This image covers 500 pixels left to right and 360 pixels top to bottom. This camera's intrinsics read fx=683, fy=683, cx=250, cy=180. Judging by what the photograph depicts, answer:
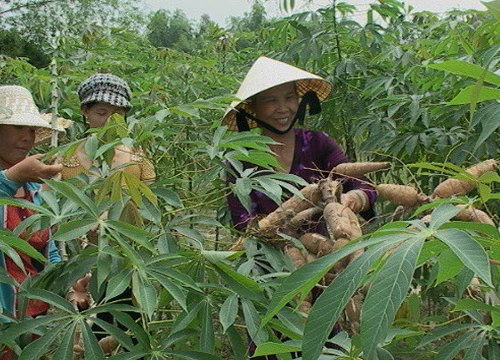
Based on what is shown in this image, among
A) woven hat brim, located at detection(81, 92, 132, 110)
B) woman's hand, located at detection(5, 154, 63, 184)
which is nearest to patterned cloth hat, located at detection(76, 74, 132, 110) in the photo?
woven hat brim, located at detection(81, 92, 132, 110)

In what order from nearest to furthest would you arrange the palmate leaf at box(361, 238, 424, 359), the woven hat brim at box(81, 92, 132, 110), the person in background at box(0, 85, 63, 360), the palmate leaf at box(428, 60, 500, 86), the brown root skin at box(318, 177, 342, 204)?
the palmate leaf at box(361, 238, 424, 359) → the palmate leaf at box(428, 60, 500, 86) → the brown root skin at box(318, 177, 342, 204) → the person in background at box(0, 85, 63, 360) → the woven hat brim at box(81, 92, 132, 110)

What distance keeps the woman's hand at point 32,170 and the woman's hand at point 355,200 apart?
47 cm

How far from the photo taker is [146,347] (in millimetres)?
908

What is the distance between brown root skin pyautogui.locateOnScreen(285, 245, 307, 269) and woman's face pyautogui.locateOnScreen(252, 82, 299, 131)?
0.43 metres

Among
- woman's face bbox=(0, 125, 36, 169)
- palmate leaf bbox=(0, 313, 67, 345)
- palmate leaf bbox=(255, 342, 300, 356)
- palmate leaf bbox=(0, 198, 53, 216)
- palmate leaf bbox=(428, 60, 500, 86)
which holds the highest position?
palmate leaf bbox=(428, 60, 500, 86)

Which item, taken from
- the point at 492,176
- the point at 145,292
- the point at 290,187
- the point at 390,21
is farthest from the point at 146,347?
the point at 390,21

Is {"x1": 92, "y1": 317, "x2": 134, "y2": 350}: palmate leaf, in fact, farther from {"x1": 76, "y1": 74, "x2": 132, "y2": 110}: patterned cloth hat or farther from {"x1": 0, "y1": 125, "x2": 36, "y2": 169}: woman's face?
{"x1": 76, "y1": 74, "x2": 132, "y2": 110}: patterned cloth hat

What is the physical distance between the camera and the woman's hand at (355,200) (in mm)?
1155

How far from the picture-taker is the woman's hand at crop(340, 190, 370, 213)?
116 cm

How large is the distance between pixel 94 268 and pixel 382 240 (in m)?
0.53

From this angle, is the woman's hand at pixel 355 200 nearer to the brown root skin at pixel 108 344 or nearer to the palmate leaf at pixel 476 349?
the palmate leaf at pixel 476 349

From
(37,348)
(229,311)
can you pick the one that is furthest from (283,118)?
(37,348)

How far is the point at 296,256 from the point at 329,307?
2.05 feet

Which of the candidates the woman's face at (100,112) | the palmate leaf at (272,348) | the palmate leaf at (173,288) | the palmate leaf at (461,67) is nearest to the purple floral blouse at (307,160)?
the woman's face at (100,112)
